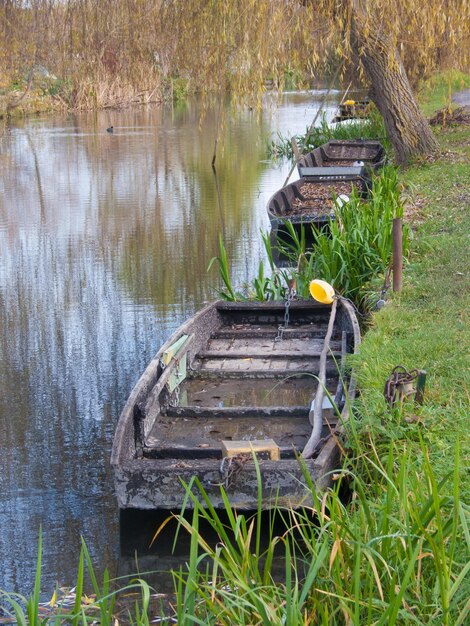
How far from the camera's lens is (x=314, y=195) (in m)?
15.3

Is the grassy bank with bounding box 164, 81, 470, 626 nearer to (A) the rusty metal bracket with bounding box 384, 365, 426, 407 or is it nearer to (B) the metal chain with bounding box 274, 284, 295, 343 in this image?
(A) the rusty metal bracket with bounding box 384, 365, 426, 407

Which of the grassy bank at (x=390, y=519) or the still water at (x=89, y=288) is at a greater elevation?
the grassy bank at (x=390, y=519)

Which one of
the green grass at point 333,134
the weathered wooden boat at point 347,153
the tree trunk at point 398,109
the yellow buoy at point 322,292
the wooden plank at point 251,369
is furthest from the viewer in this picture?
the green grass at point 333,134

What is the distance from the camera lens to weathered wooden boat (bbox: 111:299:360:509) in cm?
502

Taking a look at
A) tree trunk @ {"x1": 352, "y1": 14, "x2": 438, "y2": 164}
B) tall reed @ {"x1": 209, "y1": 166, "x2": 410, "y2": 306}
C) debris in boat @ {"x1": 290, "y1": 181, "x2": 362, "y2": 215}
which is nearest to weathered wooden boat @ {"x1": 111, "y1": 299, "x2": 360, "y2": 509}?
tall reed @ {"x1": 209, "y1": 166, "x2": 410, "y2": 306}

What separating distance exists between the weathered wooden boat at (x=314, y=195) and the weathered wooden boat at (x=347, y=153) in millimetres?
1799

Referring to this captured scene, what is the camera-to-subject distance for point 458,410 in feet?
16.9

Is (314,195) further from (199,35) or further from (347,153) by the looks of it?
(347,153)

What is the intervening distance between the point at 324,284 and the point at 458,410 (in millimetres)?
3076

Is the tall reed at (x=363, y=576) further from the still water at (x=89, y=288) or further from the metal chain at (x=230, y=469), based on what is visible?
the metal chain at (x=230, y=469)

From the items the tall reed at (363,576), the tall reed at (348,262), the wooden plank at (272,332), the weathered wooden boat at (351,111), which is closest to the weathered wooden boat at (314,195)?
the tall reed at (348,262)

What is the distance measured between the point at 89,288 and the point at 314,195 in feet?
16.3

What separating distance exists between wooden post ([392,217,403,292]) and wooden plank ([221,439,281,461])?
311cm

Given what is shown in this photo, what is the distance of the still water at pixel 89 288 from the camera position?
5.94m
